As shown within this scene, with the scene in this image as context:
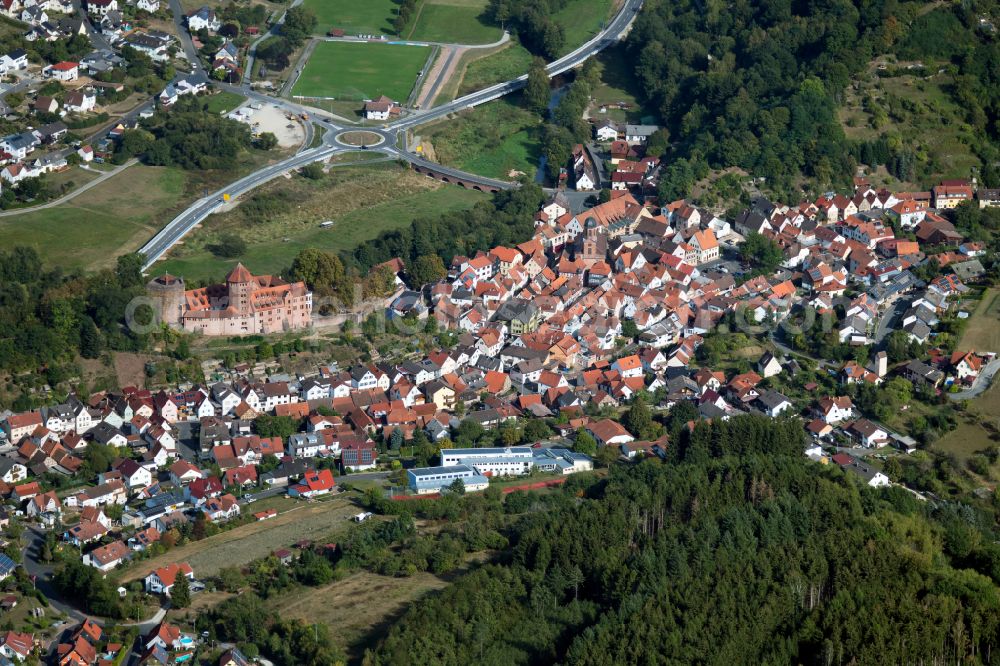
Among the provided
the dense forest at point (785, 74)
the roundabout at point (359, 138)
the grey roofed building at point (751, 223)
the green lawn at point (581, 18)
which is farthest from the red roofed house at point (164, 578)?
the green lawn at point (581, 18)

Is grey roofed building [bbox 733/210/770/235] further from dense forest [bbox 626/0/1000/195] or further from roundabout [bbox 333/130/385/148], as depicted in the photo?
roundabout [bbox 333/130/385/148]

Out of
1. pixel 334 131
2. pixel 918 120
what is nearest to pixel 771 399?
pixel 918 120

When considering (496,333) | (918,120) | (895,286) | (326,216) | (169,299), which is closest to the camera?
(169,299)

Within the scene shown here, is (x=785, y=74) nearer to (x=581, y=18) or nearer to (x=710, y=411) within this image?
(x=581, y=18)

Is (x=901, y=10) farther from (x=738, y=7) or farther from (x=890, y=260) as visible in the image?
(x=890, y=260)

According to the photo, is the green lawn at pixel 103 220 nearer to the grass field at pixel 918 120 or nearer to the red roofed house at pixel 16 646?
the red roofed house at pixel 16 646

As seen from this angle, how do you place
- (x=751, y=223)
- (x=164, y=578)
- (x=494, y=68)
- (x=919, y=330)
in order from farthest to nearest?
(x=494, y=68) < (x=751, y=223) < (x=919, y=330) < (x=164, y=578)

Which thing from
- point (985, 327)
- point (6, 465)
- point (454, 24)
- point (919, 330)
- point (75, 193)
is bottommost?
point (6, 465)
